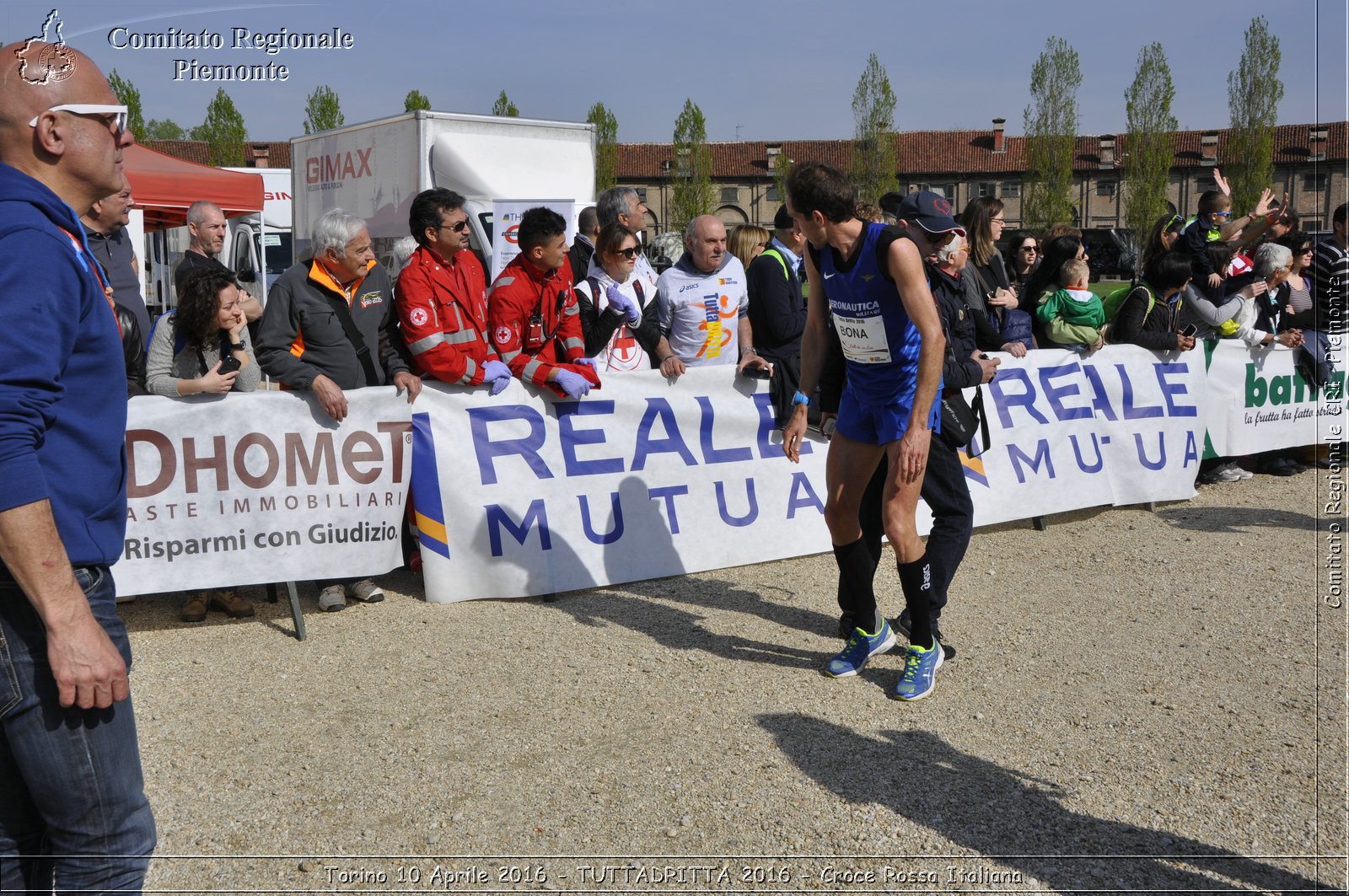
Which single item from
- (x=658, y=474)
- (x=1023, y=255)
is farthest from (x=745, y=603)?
(x=1023, y=255)

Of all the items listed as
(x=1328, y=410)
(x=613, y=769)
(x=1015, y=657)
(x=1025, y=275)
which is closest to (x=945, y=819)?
(x=613, y=769)

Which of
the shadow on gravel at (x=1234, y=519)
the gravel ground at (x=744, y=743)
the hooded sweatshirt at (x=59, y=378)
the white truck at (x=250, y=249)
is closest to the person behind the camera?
the hooded sweatshirt at (x=59, y=378)

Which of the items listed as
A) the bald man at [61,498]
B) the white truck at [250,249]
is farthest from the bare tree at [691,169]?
the bald man at [61,498]

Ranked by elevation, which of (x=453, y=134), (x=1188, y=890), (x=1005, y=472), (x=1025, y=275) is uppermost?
(x=453, y=134)

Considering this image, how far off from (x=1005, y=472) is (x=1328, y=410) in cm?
420

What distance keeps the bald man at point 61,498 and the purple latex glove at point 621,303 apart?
458cm

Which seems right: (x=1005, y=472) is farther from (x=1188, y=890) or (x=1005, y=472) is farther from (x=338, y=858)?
(x=338, y=858)

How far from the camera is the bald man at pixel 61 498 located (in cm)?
184

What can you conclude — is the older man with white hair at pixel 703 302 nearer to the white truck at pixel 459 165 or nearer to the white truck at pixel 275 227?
the white truck at pixel 459 165

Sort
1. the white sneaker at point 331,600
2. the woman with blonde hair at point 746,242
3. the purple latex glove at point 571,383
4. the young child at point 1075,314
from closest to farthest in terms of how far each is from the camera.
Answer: the white sneaker at point 331,600 < the purple latex glove at point 571,383 < the woman with blonde hair at point 746,242 < the young child at point 1075,314

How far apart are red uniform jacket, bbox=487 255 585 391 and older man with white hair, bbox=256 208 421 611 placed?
0.57m

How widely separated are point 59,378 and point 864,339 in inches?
130

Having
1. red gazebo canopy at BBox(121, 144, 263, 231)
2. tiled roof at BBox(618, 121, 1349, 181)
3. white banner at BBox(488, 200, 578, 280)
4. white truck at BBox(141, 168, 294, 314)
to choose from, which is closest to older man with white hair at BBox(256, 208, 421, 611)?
white banner at BBox(488, 200, 578, 280)

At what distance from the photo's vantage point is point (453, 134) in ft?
42.8
